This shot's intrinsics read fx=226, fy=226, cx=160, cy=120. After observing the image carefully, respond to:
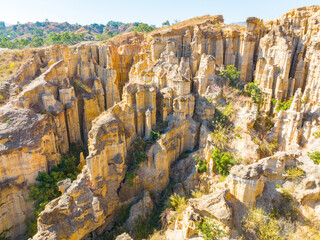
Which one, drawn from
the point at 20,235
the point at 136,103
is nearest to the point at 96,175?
the point at 136,103

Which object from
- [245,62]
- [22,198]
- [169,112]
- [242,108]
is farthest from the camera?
[245,62]

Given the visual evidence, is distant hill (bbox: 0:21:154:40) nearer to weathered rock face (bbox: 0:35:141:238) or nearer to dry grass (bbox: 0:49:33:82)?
dry grass (bbox: 0:49:33:82)

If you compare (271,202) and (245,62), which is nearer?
(271,202)

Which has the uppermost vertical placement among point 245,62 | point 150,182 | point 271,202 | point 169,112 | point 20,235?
point 245,62

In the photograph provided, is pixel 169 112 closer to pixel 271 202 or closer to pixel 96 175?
pixel 96 175

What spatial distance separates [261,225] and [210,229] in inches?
102

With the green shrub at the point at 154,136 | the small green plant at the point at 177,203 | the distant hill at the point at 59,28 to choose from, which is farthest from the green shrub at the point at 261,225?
the distant hill at the point at 59,28

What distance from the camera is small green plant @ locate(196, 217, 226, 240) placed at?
11477 mm

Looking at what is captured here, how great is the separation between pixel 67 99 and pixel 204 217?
17.6m

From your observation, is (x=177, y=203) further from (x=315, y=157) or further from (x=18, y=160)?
(x=18, y=160)

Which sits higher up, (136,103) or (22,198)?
(136,103)

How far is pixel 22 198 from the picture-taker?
58.0 feet

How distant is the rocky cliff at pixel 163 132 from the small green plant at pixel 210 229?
1.66 ft

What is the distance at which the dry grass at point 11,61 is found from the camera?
27.7 metres
